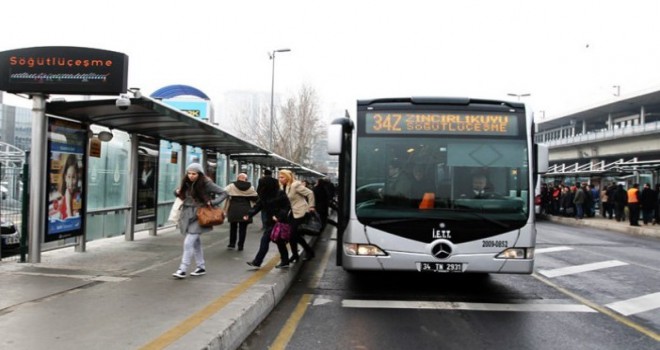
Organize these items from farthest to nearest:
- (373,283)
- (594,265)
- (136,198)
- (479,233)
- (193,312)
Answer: (136,198) < (594,265) < (373,283) < (479,233) < (193,312)

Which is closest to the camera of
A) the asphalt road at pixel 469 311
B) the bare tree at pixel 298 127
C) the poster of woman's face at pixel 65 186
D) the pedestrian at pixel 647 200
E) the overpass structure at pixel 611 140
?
the asphalt road at pixel 469 311

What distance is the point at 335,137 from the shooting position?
283 inches

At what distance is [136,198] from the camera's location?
38.3 ft

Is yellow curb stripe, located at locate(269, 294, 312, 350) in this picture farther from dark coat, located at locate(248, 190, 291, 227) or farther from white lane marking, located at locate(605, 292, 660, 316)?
white lane marking, located at locate(605, 292, 660, 316)

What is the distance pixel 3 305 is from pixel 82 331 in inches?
55.4

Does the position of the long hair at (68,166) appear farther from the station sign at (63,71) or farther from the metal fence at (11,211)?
the station sign at (63,71)

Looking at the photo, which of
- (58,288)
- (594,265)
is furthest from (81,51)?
(594,265)

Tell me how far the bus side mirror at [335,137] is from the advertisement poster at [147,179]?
19.5 feet

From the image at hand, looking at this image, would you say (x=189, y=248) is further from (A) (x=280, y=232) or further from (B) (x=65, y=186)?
(B) (x=65, y=186)

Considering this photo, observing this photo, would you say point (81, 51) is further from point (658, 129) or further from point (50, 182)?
point (658, 129)

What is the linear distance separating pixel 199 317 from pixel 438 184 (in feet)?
11.5

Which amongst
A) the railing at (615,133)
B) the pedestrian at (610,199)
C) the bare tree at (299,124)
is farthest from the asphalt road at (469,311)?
the bare tree at (299,124)

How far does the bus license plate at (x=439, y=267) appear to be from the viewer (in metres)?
7.01

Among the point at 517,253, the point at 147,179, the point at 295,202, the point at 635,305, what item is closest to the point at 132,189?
the point at 147,179
